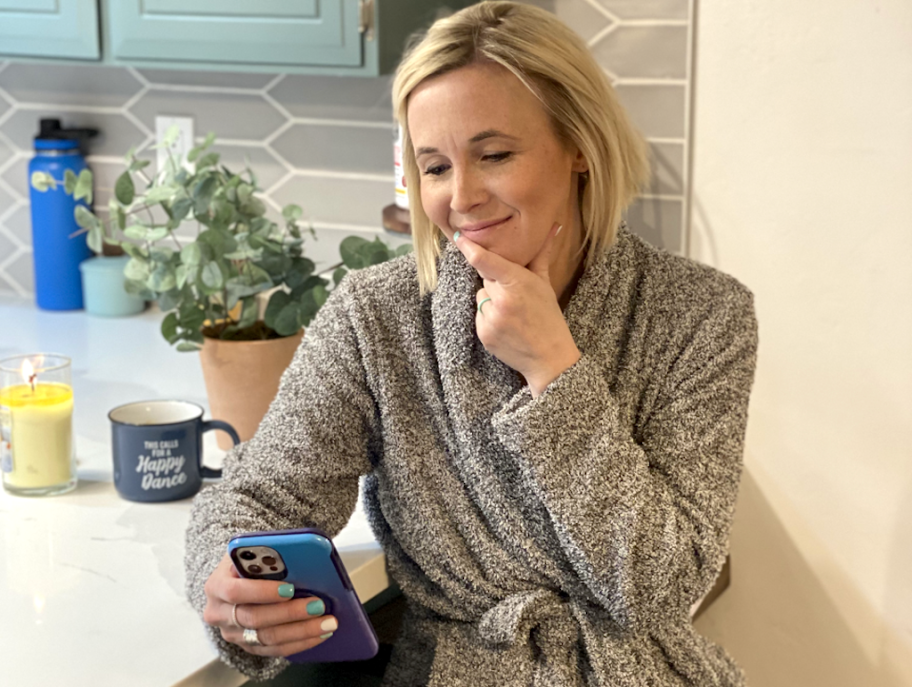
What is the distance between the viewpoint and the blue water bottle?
215 cm

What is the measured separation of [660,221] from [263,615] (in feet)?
3.42

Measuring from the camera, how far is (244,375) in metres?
1.46

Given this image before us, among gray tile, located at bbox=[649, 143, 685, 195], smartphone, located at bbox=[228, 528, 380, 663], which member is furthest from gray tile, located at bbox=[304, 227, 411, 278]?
smartphone, located at bbox=[228, 528, 380, 663]

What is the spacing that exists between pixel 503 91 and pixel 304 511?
49 cm

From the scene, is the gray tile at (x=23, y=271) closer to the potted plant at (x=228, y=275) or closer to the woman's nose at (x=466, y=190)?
the potted plant at (x=228, y=275)

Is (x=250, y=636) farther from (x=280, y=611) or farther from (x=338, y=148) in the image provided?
(x=338, y=148)

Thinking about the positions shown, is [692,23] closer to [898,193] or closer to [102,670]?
[898,193]

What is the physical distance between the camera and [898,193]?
1561mm

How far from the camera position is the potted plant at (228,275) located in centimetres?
142

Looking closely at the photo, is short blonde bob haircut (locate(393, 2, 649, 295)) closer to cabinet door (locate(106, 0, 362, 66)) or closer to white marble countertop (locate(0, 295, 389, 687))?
white marble countertop (locate(0, 295, 389, 687))

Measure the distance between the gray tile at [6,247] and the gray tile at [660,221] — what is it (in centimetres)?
141

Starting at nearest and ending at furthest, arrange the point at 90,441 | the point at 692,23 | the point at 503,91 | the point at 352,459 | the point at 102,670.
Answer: the point at 102,670 < the point at 503,91 < the point at 352,459 < the point at 90,441 < the point at 692,23

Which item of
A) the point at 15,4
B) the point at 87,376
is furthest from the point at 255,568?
the point at 15,4

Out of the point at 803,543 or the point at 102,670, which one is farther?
the point at 803,543
